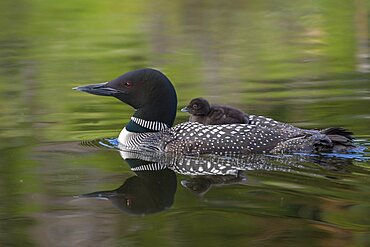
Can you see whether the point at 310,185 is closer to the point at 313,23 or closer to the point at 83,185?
the point at 83,185

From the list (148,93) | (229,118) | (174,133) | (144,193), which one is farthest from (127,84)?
(144,193)

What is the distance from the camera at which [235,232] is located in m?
5.15

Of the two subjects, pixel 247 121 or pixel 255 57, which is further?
pixel 255 57

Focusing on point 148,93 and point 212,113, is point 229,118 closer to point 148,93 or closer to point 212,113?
point 212,113

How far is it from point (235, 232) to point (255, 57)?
8.14m

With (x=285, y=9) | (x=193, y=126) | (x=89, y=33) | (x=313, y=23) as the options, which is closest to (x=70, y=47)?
(x=89, y=33)

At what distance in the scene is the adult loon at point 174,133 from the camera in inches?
279

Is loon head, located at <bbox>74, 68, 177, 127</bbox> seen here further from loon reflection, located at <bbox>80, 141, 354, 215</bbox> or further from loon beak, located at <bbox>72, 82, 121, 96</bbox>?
loon reflection, located at <bbox>80, 141, 354, 215</bbox>

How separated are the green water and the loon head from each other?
428 mm

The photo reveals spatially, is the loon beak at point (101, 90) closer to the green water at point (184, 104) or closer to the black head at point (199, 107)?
the green water at point (184, 104)

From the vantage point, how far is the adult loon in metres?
7.10

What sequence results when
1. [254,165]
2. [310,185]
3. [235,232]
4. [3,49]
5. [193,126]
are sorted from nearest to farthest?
[235,232], [310,185], [254,165], [193,126], [3,49]

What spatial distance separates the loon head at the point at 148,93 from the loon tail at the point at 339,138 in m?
1.28

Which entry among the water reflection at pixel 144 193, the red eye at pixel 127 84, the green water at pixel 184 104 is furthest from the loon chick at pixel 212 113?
the water reflection at pixel 144 193
